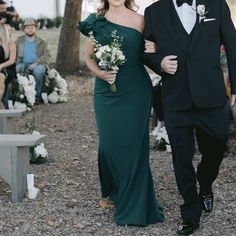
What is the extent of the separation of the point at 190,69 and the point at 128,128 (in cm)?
79

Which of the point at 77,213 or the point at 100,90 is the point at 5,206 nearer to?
the point at 77,213

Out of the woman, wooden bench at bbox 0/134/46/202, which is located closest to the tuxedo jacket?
wooden bench at bbox 0/134/46/202

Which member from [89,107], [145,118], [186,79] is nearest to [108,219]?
[145,118]

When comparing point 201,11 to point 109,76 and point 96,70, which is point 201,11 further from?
point 96,70

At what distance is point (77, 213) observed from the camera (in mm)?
5355

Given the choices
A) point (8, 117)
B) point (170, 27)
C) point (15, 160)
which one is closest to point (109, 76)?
point (170, 27)

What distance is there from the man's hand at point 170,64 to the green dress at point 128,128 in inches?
16.9

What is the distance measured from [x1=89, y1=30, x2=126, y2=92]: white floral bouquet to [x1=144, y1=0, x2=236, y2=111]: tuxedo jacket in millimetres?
286

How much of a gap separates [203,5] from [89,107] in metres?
6.86

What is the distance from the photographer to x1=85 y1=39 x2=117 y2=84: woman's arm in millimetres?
4848

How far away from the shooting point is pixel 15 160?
18.1ft

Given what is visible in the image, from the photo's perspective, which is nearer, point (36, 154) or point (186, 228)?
point (186, 228)

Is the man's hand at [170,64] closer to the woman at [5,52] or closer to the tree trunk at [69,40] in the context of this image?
the woman at [5,52]

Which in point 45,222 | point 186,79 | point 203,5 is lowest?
point 45,222
